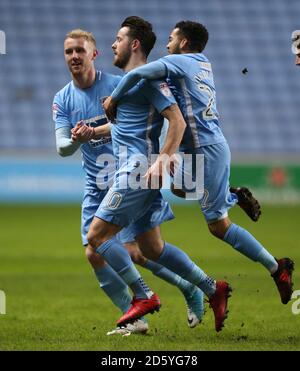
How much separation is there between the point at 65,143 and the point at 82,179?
1360 cm

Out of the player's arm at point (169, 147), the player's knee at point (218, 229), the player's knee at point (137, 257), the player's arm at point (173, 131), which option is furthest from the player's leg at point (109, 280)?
the player's arm at point (173, 131)

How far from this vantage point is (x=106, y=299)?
8461 mm

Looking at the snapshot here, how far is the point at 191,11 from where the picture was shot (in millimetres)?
24406

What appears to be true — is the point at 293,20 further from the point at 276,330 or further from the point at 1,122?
the point at 276,330

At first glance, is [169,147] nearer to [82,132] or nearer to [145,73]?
[145,73]

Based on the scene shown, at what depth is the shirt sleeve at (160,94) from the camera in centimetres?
586

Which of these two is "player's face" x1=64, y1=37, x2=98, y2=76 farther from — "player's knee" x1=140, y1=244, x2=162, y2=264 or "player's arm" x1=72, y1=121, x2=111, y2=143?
"player's knee" x1=140, y1=244, x2=162, y2=264

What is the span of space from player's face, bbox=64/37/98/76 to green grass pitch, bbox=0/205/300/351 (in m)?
1.92

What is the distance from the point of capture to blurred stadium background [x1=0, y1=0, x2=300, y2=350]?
21.9 feet

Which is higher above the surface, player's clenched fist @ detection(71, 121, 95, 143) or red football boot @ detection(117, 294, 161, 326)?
player's clenched fist @ detection(71, 121, 95, 143)

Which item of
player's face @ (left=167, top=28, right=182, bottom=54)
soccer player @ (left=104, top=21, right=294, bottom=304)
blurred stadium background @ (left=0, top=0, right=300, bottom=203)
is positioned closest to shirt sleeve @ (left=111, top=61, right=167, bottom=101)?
soccer player @ (left=104, top=21, right=294, bottom=304)

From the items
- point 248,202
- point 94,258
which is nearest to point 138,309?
point 94,258

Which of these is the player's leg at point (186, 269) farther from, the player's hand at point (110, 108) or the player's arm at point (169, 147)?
the player's hand at point (110, 108)
